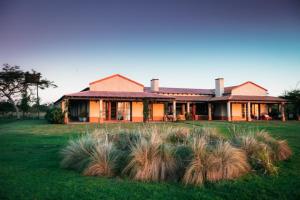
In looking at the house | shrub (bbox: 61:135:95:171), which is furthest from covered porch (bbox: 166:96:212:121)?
shrub (bbox: 61:135:95:171)

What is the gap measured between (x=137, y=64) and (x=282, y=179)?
1645cm

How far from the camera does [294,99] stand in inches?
1115

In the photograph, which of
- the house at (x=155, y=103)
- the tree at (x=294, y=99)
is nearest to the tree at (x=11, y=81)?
the house at (x=155, y=103)

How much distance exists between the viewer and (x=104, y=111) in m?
23.3

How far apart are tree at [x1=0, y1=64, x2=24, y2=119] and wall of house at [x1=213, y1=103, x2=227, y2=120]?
30.1 metres

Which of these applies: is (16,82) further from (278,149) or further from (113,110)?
(278,149)

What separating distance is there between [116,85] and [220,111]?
12.6 m

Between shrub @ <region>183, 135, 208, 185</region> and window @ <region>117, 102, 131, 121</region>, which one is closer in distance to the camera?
shrub @ <region>183, 135, 208, 185</region>

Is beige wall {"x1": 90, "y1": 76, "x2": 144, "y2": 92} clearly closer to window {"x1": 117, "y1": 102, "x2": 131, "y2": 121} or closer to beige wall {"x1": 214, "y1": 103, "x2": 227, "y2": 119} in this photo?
window {"x1": 117, "y1": 102, "x2": 131, "y2": 121}

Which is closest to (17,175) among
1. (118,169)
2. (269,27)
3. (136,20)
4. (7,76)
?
(118,169)

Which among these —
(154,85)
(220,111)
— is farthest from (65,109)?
(220,111)

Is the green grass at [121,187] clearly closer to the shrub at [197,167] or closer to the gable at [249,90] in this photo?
the shrub at [197,167]

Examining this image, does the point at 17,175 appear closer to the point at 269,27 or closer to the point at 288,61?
the point at 269,27

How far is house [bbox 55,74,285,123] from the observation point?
22.2 metres
